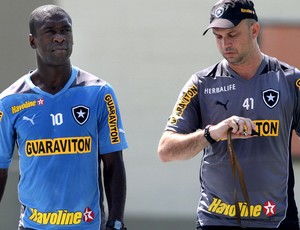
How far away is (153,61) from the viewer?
786 cm

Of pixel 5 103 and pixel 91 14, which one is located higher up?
pixel 91 14

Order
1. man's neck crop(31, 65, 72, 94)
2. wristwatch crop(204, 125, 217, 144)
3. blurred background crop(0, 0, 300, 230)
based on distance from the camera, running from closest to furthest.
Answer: wristwatch crop(204, 125, 217, 144)
man's neck crop(31, 65, 72, 94)
blurred background crop(0, 0, 300, 230)

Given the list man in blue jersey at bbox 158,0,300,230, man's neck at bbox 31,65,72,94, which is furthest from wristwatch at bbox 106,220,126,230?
man's neck at bbox 31,65,72,94

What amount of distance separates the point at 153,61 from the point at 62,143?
3561mm

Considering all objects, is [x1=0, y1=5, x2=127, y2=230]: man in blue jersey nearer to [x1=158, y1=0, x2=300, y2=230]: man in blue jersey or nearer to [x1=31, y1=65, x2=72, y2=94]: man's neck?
[x1=31, y1=65, x2=72, y2=94]: man's neck

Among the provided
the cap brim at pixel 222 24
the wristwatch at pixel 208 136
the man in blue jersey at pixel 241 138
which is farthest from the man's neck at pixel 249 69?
the wristwatch at pixel 208 136

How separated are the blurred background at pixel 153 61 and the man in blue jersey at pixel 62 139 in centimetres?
326

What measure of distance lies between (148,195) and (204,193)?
3.34 m

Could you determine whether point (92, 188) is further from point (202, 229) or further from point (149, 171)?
point (149, 171)

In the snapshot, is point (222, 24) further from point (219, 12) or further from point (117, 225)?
point (117, 225)

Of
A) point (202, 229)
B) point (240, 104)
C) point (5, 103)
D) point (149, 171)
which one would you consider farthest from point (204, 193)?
point (149, 171)

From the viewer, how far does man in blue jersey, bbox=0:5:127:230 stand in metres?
4.38

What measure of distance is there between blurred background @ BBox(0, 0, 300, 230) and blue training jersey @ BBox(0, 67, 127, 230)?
3.26m

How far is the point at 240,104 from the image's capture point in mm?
4457
